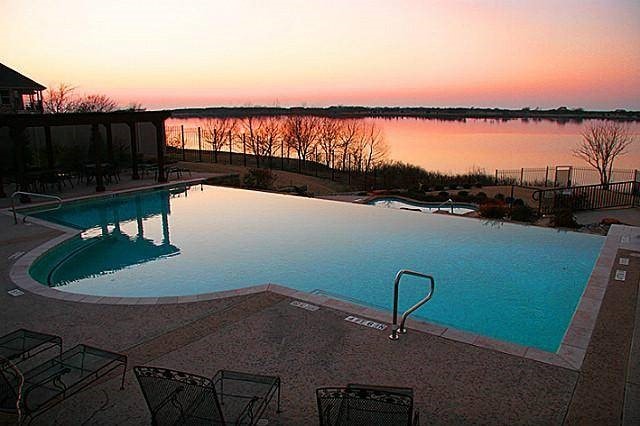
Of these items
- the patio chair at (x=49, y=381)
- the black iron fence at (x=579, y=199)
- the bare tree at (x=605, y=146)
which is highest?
the bare tree at (x=605, y=146)

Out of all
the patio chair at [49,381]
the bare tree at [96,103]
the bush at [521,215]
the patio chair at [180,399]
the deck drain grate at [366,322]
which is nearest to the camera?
the patio chair at [180,399]

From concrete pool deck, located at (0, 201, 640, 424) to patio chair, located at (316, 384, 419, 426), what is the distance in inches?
27.6

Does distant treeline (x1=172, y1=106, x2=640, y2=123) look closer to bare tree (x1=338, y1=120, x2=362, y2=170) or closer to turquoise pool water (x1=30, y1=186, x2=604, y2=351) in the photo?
bare tree (x1=338, y1=120, x2=362, y2=170)

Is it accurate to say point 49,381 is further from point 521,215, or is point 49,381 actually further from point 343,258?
point 521,215

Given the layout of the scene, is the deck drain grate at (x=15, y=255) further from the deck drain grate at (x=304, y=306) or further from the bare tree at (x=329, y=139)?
the bare tree at (x=329, y=139)

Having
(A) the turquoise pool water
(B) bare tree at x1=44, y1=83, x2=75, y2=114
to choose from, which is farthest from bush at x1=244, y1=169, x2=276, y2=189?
(B) bare tree at x1=44, y1=83, x2=75, y2=114

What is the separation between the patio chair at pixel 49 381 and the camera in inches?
132

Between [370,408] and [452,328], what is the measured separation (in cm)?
269

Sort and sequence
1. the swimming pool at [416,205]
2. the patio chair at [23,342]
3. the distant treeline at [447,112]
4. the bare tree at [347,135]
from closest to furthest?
the patio chair at [23,342] → the swimming pool at [416,205] → the bare tree at [347,135] → the distant treeline at [447,112]

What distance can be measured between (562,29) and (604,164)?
12183 millimetres

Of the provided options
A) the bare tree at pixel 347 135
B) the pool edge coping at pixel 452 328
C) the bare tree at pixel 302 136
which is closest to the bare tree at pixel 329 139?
the bare tree at pixel 347 135

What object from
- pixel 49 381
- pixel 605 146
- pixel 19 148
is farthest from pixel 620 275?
pixel 605 146

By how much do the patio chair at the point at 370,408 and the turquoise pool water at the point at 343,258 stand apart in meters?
3.74

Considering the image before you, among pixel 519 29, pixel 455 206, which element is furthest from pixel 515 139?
pixel 455 206
